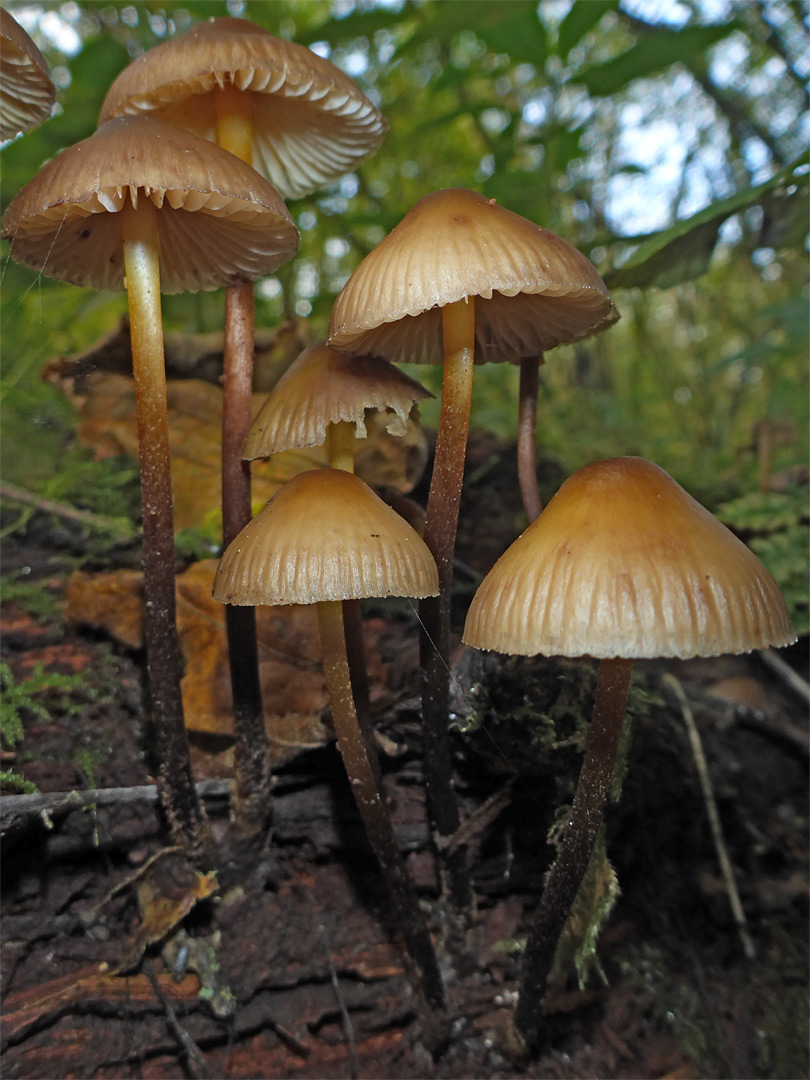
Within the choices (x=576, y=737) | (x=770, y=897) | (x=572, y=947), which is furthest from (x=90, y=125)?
(x=770, y=897)

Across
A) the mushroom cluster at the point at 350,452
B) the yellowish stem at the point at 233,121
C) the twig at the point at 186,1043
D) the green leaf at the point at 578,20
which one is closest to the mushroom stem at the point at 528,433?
the mushroom cluster at the point at 350,452

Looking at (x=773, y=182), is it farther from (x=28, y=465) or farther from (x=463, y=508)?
(x=28, y=465)

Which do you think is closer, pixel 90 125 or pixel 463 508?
pixel 90 125

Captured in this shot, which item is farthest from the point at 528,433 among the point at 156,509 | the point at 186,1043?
the point at 186,1043

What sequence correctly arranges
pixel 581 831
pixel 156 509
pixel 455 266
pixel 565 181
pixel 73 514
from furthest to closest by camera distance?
pixel 565 181, pixel 73 514, pixel 156 509, pixel 581 831, pixel 455 266

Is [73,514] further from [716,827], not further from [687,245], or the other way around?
[716,827]

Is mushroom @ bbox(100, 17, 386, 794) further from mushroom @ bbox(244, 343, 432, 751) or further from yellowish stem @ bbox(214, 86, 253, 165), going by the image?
mushroom @ bbox(244, 343, 432, 751)

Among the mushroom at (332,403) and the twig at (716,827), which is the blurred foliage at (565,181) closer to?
the mushroom at (332,403)
